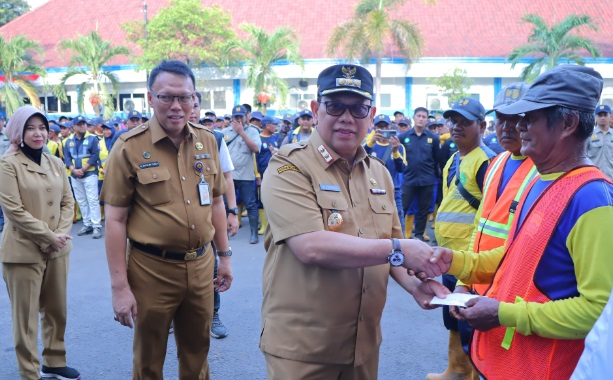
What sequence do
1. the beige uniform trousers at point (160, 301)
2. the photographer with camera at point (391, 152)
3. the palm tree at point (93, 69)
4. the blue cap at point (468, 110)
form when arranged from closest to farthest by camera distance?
1. the beige uniform trousers at point (160, 301)
2. the blue cap at point (468, 110)
3. the photographer with camera at point (391, 152)
4. the palm tree at point (93, 69)

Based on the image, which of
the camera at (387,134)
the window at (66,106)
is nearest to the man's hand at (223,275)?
the camera at (387,134)

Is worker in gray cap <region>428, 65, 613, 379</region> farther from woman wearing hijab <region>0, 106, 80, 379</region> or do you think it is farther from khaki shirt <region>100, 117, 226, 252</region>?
woman wearing hijab <region>0, 106, 80, 379</region>

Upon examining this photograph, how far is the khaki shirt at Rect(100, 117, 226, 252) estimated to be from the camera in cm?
302

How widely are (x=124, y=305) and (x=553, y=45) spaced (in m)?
25.2

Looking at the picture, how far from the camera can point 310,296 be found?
2.17m

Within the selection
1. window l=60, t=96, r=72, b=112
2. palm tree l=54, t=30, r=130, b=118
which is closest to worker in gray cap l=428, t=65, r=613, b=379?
palm tree l=54, t=30, r=130, b=118

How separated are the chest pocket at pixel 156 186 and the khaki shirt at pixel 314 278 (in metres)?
1.01

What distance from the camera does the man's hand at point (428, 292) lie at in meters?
2.28

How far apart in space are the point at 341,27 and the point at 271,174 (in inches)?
945

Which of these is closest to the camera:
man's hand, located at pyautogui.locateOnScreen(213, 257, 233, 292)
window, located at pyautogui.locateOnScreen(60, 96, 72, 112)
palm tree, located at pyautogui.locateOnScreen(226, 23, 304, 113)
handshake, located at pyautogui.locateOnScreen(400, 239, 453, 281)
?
handshake, located at pyautogui.locateOnScreen(400, 239, 453, 281)

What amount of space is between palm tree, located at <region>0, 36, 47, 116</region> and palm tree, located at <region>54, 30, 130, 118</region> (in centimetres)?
146

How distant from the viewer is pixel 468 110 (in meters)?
4.26

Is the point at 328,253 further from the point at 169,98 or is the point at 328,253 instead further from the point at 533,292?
the point at 169,98

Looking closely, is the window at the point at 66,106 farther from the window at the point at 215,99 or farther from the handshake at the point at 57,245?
the handshake at the point at 57,245
